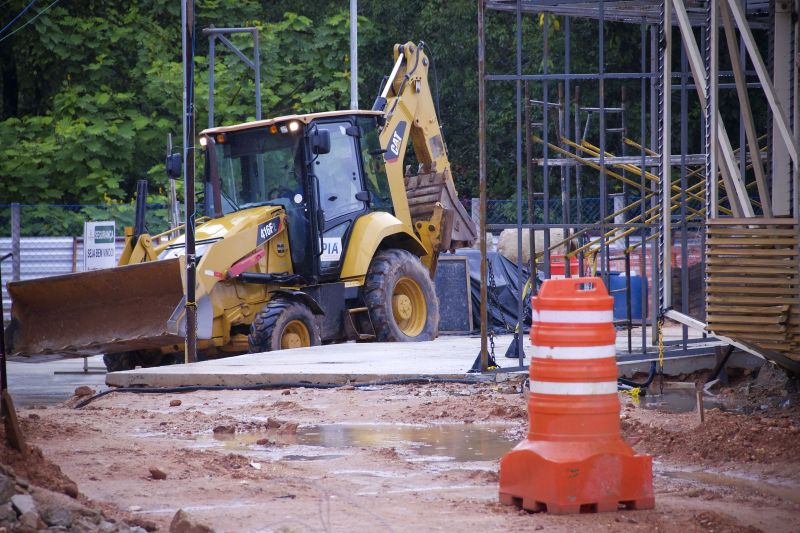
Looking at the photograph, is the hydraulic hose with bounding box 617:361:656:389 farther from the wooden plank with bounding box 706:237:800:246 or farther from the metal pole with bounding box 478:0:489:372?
the wooden plank with bounding box 706:237:800:246

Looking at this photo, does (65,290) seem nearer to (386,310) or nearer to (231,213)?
(231,213)

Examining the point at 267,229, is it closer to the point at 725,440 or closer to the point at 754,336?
the point at 754,336

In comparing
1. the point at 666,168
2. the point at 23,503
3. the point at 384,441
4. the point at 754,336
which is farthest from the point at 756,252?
the point at 23,503

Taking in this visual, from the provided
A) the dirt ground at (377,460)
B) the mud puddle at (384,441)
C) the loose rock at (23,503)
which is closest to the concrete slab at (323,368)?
the dirt ground at (377,460)

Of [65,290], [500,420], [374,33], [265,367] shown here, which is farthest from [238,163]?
[374,33]

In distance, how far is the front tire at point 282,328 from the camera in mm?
15109

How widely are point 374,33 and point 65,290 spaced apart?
2549 cm

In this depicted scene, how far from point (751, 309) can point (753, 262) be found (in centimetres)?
39

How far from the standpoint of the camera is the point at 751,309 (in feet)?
31.1

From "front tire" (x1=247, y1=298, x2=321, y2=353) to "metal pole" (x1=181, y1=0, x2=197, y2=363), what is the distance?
109 cm

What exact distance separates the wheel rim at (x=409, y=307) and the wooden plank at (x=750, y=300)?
8603 mm

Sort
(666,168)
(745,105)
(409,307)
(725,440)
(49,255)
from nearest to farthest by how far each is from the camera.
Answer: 1. (725,440)
2. (745,105)
3. (666,168)
4. (409,307)
5. (49,255)

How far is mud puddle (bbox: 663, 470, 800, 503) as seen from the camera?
6.77 metres

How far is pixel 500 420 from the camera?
9.82 metres
